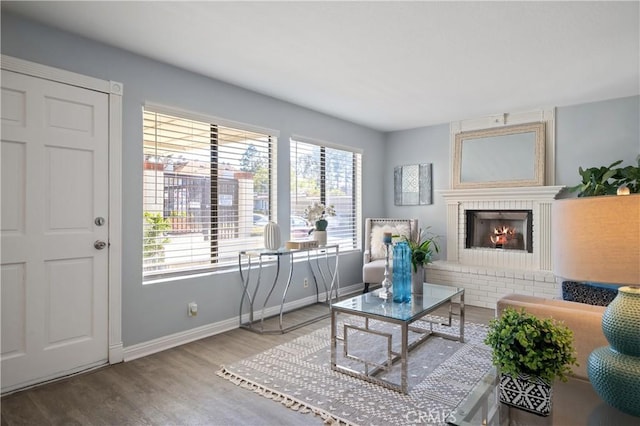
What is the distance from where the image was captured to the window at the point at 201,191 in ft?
10.2

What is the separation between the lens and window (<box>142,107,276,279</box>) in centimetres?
309

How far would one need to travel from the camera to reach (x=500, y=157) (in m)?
4.81

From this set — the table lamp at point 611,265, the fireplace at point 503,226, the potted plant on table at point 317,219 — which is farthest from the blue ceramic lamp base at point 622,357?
the fireplace at point 503,226

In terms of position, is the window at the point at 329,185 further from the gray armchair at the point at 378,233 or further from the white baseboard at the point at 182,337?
the white baseboard at the point at 182,337

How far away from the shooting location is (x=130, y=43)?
2721mm

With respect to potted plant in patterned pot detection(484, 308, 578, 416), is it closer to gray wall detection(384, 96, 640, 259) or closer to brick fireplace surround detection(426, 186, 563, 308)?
brick fireplace surround detection(426, 186, 563, 308)

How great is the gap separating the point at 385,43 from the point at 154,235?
2436 mm

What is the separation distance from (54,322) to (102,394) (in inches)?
24.6

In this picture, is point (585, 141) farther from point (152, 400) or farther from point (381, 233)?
point (152, 400)

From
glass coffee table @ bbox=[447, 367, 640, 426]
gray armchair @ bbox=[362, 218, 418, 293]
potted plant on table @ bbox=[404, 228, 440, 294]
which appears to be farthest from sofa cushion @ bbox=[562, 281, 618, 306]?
gray armchair @ bbox=[362, 218, 418, 293]

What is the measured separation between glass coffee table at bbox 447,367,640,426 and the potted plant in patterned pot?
34mm

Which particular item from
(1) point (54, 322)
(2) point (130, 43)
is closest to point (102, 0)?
(2) point (130, 43)

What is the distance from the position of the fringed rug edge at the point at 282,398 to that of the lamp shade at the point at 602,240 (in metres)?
1.47

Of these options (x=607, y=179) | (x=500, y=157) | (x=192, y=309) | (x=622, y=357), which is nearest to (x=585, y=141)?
(x=607, y=179)
